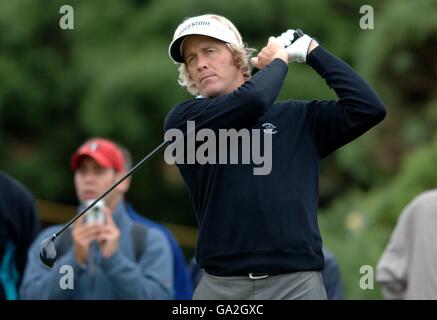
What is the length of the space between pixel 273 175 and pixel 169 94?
21.7 feet

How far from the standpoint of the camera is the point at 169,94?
10586 mm

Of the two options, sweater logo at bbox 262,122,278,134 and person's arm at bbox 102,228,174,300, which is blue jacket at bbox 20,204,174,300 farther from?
sweater logo at bbox 262,122,278,134

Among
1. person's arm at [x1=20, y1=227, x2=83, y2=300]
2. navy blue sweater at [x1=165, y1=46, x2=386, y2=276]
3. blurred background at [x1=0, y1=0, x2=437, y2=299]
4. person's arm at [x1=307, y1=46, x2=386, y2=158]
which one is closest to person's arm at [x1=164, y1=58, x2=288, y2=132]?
navy blue sweater at [x1=165, y1=46, x2=386, y2=276]

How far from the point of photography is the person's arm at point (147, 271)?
5898 mm

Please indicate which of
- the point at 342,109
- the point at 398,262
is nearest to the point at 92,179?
the point at 398,262

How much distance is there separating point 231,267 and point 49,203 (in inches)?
314

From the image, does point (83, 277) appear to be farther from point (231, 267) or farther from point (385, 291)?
point (231, 267)

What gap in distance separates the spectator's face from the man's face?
6.78 ft

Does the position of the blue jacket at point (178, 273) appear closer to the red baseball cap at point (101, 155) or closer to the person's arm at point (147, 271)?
the person's arm at point (147, 271)

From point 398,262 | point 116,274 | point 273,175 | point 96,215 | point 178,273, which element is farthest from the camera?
point 178,273

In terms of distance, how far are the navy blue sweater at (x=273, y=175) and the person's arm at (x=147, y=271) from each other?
171 centimetres

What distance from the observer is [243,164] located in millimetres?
4070

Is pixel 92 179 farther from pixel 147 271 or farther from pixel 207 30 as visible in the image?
pixel 207 30

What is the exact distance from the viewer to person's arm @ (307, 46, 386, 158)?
4.17 meters
